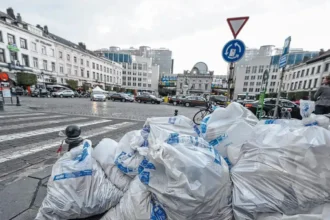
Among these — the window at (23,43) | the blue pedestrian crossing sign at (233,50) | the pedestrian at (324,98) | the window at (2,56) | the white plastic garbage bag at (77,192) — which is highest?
the window at (23,43)

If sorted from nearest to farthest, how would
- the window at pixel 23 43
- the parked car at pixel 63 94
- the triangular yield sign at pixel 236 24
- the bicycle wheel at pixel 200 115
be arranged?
the triangular yield sign at pixel 236 24
the bicycle wheel at pixel 200 115
the parked car at pixel 63 94
the window at pixel 23 43

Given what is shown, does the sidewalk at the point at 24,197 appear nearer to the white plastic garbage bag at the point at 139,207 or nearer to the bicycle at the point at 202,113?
the white plastic garbage bag at the point at 139,207

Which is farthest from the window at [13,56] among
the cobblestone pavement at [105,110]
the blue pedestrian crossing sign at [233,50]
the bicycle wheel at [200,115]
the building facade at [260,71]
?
the building facade at [260,71]

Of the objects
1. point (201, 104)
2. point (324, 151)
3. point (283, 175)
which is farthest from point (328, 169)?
point (201, 104)

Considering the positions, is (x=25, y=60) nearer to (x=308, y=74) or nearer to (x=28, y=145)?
(x=28, y=145)

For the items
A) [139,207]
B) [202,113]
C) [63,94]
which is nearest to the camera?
[139,207]

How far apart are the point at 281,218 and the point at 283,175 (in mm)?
248

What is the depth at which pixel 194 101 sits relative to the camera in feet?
62.4

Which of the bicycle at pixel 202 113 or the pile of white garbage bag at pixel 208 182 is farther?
the bicycle at pixel 202 113

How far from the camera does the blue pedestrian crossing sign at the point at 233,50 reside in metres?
3.35

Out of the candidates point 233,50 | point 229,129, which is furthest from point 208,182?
point 233,50

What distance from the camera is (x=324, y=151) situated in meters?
0.99

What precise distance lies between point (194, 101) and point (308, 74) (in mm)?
34005

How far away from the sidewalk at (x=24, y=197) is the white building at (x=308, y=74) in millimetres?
42091
